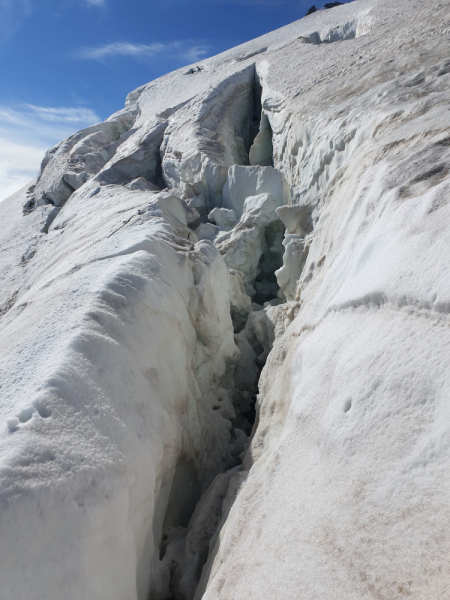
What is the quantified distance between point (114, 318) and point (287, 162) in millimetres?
4664

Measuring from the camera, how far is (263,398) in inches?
113

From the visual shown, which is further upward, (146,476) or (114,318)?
(114,318)

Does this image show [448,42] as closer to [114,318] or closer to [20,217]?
[114,318]

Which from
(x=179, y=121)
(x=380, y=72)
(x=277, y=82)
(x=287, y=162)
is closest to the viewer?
(x=380, y=72)

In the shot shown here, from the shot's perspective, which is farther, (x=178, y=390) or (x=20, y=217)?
(x=20, y=217)

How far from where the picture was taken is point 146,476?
6.19 feet

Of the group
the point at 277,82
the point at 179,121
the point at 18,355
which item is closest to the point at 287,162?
the point at 277,82

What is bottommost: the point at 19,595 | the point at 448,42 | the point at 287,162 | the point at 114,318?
the point at 19,595

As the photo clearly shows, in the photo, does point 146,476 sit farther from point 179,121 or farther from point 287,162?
point 179,121

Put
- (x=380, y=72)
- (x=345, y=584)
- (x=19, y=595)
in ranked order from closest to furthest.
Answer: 1. (x=345, y=584)
2. (x=19, y=595)
3. (x=380, y=72)

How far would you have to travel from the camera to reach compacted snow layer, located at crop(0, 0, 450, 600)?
124cm

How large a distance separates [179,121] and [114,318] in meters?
8.09

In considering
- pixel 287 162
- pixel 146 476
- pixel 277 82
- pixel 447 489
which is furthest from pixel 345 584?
pixel 277 82

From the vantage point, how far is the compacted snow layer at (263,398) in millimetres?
1239
